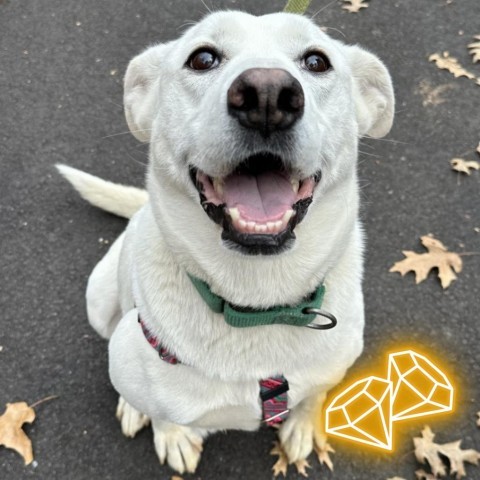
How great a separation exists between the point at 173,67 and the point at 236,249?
27.9 inches

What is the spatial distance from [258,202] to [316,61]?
0.57m

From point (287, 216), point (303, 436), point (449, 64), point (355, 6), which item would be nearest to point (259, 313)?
point (287, 216)

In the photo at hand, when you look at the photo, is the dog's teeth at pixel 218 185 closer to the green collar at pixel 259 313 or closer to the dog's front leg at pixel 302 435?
the green collar at pixel 259 313

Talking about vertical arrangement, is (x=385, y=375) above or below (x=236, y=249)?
below

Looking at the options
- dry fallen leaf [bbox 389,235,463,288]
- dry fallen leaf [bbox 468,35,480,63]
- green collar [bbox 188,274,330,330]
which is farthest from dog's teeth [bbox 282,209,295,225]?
dry fallen leaf [bbox 468,35,480,63]

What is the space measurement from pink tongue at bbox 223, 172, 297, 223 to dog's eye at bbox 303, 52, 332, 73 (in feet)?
1.38

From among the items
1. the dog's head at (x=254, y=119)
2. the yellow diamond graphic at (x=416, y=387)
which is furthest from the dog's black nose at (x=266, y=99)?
the yellow diamond graphic at (x=416, y=387)

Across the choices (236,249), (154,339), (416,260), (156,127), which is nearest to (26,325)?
(154,339)

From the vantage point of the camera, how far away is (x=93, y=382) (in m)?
2.69

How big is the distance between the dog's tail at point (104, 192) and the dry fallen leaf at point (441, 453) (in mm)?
1911

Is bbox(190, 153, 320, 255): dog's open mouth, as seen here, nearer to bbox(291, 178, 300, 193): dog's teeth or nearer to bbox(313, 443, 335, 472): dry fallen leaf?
bbox(291, 178, 300, 193): dog's teeth

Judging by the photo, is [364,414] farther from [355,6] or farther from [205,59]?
[355,6]

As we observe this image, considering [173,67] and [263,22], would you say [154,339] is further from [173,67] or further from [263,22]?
[263,22]

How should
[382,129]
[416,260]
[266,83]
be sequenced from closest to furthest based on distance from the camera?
[266,83]
[382,129]
[416,260]
